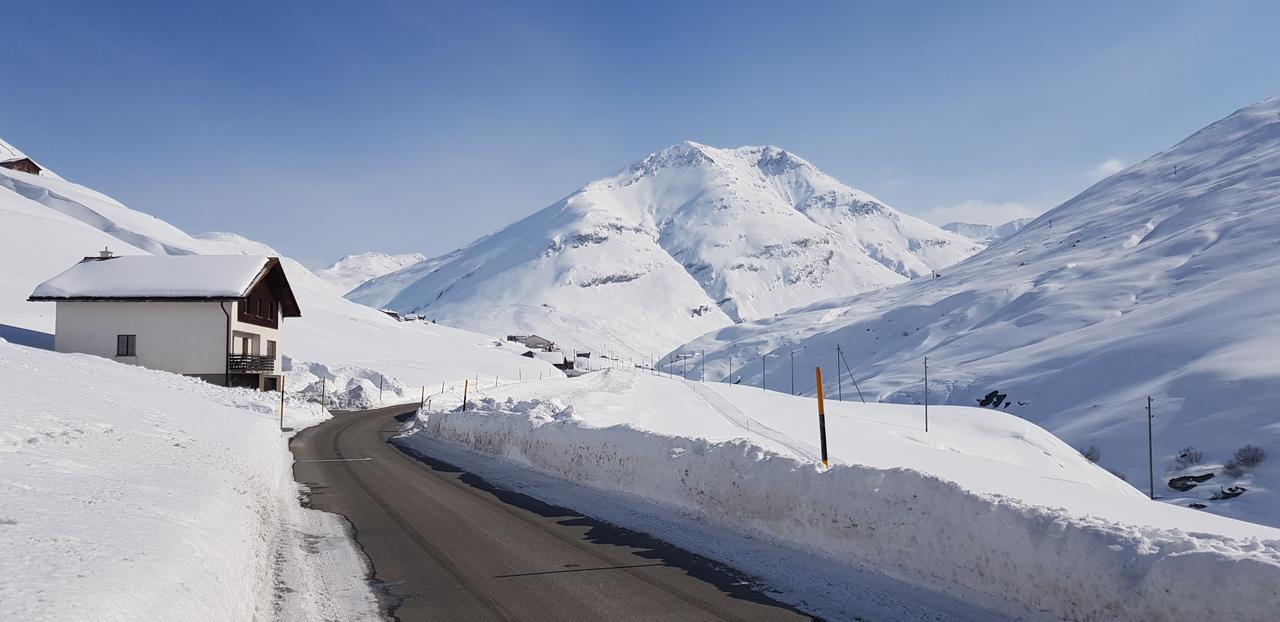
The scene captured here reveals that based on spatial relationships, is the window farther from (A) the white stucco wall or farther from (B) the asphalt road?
(B) the asphalt road

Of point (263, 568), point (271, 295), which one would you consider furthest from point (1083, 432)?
point (263, 568)

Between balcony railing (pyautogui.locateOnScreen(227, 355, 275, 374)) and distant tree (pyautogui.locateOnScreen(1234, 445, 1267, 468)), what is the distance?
301 feet

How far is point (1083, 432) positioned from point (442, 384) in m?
79.9

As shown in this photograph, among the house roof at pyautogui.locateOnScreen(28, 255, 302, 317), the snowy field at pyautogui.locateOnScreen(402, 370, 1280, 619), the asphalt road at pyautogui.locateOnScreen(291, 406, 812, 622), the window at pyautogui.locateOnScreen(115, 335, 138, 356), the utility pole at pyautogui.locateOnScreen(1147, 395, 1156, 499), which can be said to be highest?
the house roof at pyautogui.locateOnScreen(28, 255, 302, 317)

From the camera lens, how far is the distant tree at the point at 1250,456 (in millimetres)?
77750

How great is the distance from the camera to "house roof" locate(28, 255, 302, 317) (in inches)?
1663

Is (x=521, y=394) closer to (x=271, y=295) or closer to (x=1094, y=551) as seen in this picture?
(x=271, y=295)

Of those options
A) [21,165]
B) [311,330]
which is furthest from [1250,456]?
[21,165]

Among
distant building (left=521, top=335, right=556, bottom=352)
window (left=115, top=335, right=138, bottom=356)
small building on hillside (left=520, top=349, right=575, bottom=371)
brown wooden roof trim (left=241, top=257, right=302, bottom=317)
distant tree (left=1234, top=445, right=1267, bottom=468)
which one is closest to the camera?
window (left=115, top=335, right=138, bottom=356)

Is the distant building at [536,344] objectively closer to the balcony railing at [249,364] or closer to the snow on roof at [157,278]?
the snow on roof at [157,278]

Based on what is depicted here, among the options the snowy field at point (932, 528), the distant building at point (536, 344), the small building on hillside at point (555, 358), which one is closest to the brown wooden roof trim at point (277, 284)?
the snowy field at point (932, 528)

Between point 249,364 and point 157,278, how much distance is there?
7451mm

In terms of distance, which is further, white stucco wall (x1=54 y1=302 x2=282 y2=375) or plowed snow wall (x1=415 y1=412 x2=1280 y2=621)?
white stucco wall (x1=54 y1=302 x2=282 y2=375)

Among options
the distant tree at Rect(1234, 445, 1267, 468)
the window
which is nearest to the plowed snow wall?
the window
